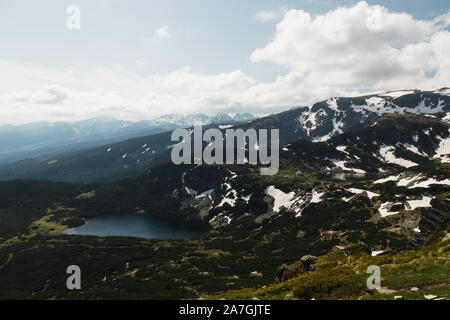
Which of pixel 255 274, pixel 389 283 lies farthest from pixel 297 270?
pixel 255 274

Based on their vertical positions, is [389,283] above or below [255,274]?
above

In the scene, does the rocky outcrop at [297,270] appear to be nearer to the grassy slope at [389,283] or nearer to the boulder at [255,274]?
the grassy slope at [389,283]

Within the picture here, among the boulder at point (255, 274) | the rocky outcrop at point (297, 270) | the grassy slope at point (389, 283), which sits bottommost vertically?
the boulder at point (255, 274)

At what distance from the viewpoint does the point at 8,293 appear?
12462 cm

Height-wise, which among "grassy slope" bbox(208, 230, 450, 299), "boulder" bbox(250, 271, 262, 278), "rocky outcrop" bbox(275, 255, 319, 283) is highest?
"grassy slope" bbox(208, 230, 450, 299)

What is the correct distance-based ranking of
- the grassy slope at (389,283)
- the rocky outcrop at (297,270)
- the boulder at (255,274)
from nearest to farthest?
the grassy slope at (389,283), the rocky outcrop at (297,270), the boulder at (255,274)

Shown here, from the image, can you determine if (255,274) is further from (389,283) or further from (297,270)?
(389,283)

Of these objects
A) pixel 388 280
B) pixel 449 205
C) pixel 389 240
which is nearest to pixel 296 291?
pixel 388 280

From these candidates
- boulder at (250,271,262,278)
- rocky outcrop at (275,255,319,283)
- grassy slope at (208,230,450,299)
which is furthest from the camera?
boulder at (250,271,262,278)

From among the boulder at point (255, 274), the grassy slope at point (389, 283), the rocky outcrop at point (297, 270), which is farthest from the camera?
the boulder at point (255, 274)

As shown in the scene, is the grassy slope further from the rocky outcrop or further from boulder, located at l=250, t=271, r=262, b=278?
boulder, located at l=250, t=271, r=262, b=278

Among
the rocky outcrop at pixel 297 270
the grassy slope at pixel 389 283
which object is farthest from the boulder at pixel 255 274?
the grassy slope at pixel 389 283

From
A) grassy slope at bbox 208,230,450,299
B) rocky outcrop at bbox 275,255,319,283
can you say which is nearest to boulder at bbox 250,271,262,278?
rocky outcrop at bbox 275,255,319,283

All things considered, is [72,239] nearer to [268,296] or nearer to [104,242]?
[104,242]
